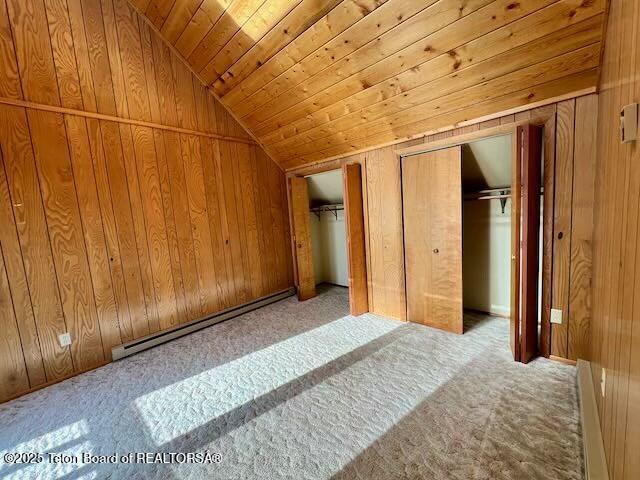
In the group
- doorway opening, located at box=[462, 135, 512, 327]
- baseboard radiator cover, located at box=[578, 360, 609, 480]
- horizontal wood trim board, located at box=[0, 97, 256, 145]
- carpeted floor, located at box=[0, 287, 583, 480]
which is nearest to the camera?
baseboard radiator cover, located at box=[578, 360, 609, 480]

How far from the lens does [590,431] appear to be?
4.28 ft

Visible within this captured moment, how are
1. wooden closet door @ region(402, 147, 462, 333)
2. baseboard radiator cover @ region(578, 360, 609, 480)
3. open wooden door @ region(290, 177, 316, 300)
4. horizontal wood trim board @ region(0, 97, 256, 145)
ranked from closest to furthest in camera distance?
baseboard radiator cover @ region(578, 360, 609, 480) < horizontal wood trim board @ region(0, 97, 256, 145) < wooden closet door @ region(402, 147, 462, 333) < open wooden door @ region(290, 177, 316, 300)

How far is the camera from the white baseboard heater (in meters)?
2.59

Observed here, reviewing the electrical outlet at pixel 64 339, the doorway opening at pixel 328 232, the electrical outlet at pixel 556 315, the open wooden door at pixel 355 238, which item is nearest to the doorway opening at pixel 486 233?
the electrical outlet at pixel 556 315

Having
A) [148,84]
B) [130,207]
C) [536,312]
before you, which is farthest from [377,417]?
[148,84]

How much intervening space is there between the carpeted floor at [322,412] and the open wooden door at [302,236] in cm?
127

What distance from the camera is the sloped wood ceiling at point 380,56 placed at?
1465 millimetres

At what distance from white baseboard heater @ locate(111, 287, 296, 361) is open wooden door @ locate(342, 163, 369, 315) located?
1.22 metres

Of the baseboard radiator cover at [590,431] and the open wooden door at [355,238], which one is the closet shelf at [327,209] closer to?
the open wooden door at [355,238]

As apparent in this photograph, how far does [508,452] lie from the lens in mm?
1333

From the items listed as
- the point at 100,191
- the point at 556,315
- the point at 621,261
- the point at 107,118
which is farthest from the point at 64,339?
the point at 556,315

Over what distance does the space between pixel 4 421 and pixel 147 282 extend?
4.13 feet

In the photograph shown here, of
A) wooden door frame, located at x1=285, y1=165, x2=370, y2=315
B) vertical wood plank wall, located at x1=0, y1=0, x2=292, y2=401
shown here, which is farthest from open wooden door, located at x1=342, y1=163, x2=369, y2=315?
vertical wood plank wall, located at x1=0, y1=0, x2=292, y2=401

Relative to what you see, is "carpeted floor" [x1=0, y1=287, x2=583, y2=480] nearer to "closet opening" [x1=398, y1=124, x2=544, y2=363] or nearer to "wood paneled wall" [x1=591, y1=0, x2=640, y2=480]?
"closet opening" [x1=398, y1=124, x2=544, y2=363]
